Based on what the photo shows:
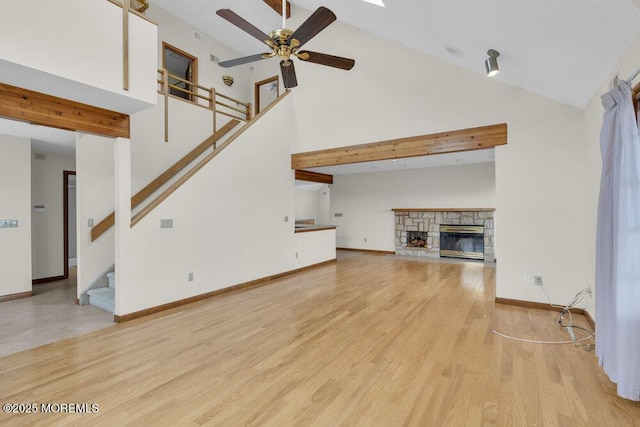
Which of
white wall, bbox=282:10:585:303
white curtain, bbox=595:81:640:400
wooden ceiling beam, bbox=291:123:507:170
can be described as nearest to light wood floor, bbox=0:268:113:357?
wooden ceiling beam, bbox=291:123:507:170

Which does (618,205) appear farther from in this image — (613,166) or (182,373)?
(182,373)

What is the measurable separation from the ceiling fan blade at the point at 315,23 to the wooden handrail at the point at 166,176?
367cm

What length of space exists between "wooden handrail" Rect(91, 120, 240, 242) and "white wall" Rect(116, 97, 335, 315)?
3.80 feet

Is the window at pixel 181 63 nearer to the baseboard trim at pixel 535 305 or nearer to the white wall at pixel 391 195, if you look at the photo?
the white wall at pixel 391 195

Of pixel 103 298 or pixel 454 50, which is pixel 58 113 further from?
pixel 454 50

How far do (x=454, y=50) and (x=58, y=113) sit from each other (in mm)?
4359

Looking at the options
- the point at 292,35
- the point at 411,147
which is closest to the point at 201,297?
the point at 292,35

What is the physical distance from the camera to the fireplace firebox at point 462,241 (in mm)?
7535

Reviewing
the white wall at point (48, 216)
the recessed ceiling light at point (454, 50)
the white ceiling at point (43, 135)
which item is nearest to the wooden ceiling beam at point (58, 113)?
the white ceiling at point (43, 135)

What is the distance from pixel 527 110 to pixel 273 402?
457 centimetres

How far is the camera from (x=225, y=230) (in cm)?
476

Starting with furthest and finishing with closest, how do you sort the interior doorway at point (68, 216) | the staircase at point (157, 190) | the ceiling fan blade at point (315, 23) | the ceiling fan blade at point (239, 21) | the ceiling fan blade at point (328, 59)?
the interior doorway at point (68, 216) < the staircase at point (157, 190) < the ceiling fan blade at point (328, 59) < the ceiling fan blade at point (239, 21) < the ceiling fan blade at point (315, 23)

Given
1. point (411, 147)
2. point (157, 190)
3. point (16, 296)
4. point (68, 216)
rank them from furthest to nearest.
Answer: point (68, 216) < point (157, 190) < point (411, 147) < point (16, 296)

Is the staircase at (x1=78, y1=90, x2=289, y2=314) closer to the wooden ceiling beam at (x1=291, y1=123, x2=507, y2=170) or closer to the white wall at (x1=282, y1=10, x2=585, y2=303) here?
the wooden ceiling beam at (x1=291, y1=123, x2=507, y2=170)
